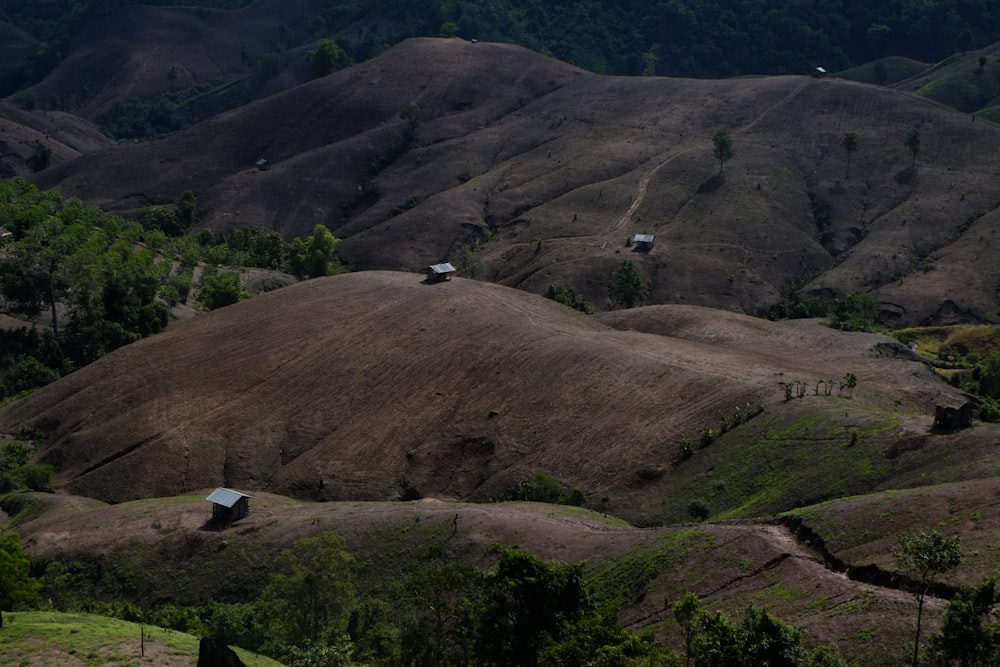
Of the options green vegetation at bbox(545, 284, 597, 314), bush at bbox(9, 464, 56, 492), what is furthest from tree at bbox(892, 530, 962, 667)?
green vegetation at bbox(545, 284, 597, 314)

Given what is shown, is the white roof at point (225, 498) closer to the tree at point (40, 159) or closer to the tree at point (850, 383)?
the tree at point (850, 383)

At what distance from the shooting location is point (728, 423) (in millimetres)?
70125

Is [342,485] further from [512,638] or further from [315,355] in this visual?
[512,638]

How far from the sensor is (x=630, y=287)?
396ft

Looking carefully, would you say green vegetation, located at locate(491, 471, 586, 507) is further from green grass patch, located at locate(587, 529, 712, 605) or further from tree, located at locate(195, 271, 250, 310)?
tree, located at locate(195, 271, 250, 310)

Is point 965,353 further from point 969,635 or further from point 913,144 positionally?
point 969,635

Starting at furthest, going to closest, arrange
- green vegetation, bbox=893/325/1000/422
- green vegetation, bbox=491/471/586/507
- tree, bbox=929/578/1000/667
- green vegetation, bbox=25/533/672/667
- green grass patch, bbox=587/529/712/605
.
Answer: green vegetation, bbox=893/325/1000/422
green vegetation, bbox=491/471/586/507
green grass patch, bbox=587/529/712/605
green vegetation, bbox=25/533/672/667
tree, bbox=929/578/1000/667

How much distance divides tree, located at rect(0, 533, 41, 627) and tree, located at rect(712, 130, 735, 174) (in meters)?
109

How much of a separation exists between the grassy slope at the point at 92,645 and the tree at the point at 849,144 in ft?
394

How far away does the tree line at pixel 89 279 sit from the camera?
4087 inches

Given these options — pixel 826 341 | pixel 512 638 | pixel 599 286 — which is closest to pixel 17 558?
pixel 512 638

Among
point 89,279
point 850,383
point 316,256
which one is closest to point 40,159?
point 316,256

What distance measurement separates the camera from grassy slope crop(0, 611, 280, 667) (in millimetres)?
42969

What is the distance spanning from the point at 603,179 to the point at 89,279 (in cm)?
7186
